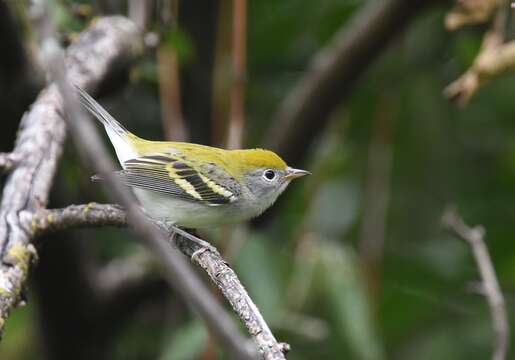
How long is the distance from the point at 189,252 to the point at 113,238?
7.87 ft

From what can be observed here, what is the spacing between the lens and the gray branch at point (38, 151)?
96.0 inches

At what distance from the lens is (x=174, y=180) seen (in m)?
3.87

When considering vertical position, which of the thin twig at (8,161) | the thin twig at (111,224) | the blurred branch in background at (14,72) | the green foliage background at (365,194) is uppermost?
the blurred branch in background at (14,72)

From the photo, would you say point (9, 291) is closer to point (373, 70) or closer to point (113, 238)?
point (113, 238)

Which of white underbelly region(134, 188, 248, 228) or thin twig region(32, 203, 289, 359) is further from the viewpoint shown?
white underbelly region(134, 188, 248, 228)

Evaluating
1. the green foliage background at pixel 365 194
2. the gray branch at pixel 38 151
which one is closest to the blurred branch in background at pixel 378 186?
the green foliage background at pixel 365 194

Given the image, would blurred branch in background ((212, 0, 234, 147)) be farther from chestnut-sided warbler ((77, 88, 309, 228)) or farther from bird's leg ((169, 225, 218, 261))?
bird's leg ((169, 225, 218, 261))

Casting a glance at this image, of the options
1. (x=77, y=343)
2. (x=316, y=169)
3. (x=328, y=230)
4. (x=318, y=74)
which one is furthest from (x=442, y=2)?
(x=77, y=343)

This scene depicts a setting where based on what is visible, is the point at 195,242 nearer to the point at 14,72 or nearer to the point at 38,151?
the point at 38,151

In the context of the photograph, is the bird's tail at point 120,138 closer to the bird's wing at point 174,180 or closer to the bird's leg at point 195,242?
the bird's wing at point 174,180

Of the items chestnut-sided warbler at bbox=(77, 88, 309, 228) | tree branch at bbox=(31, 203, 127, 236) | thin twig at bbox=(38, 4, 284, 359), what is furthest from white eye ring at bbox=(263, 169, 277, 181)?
thin twig at bbox=(38, 4, 284, 359)

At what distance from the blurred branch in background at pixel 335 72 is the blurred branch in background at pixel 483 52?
0.67m

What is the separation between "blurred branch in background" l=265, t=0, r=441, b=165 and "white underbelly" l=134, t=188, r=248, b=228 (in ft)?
4.10

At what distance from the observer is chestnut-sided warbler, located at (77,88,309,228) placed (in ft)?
12.3
